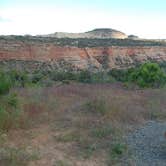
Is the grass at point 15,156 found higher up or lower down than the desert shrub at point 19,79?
higher up

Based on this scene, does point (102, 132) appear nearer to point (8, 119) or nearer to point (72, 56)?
point (8, 119)

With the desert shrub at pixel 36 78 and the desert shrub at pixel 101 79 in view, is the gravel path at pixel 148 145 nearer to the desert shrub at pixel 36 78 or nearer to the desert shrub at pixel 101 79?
the desert shrub at pixel 36 78

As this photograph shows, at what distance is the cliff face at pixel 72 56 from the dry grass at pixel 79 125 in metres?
32.1

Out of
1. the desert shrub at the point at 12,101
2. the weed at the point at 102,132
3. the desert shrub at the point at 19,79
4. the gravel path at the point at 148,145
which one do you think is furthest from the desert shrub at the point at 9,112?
the desert shrub at the point at 19,79

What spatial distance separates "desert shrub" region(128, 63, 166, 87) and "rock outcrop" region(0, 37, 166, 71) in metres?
20.7

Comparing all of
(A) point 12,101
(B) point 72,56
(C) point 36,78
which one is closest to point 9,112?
(A) point 12,101

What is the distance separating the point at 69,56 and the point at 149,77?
88.7 feet

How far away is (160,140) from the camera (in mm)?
11586

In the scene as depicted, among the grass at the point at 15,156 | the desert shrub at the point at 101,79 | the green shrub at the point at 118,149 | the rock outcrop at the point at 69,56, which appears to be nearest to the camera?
the grass at the point at 15,156

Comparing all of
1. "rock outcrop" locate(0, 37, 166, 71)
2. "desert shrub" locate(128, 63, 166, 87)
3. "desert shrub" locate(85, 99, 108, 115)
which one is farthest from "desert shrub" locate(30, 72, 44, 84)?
"rock outcrop" locate(0, 37, 166, 71)

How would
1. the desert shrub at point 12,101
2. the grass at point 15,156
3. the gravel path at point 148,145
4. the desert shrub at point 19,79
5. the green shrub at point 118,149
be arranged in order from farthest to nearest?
1. the desert shrub at point 19,79
2. the desert shrub at point 12,101
3. the green shrub at point 118,149
4. the gravel path at point 148,145
5. the grass at point 15,156

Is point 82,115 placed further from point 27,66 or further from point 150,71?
point 27,66

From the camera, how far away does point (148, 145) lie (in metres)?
11.1

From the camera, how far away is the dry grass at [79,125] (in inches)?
385
